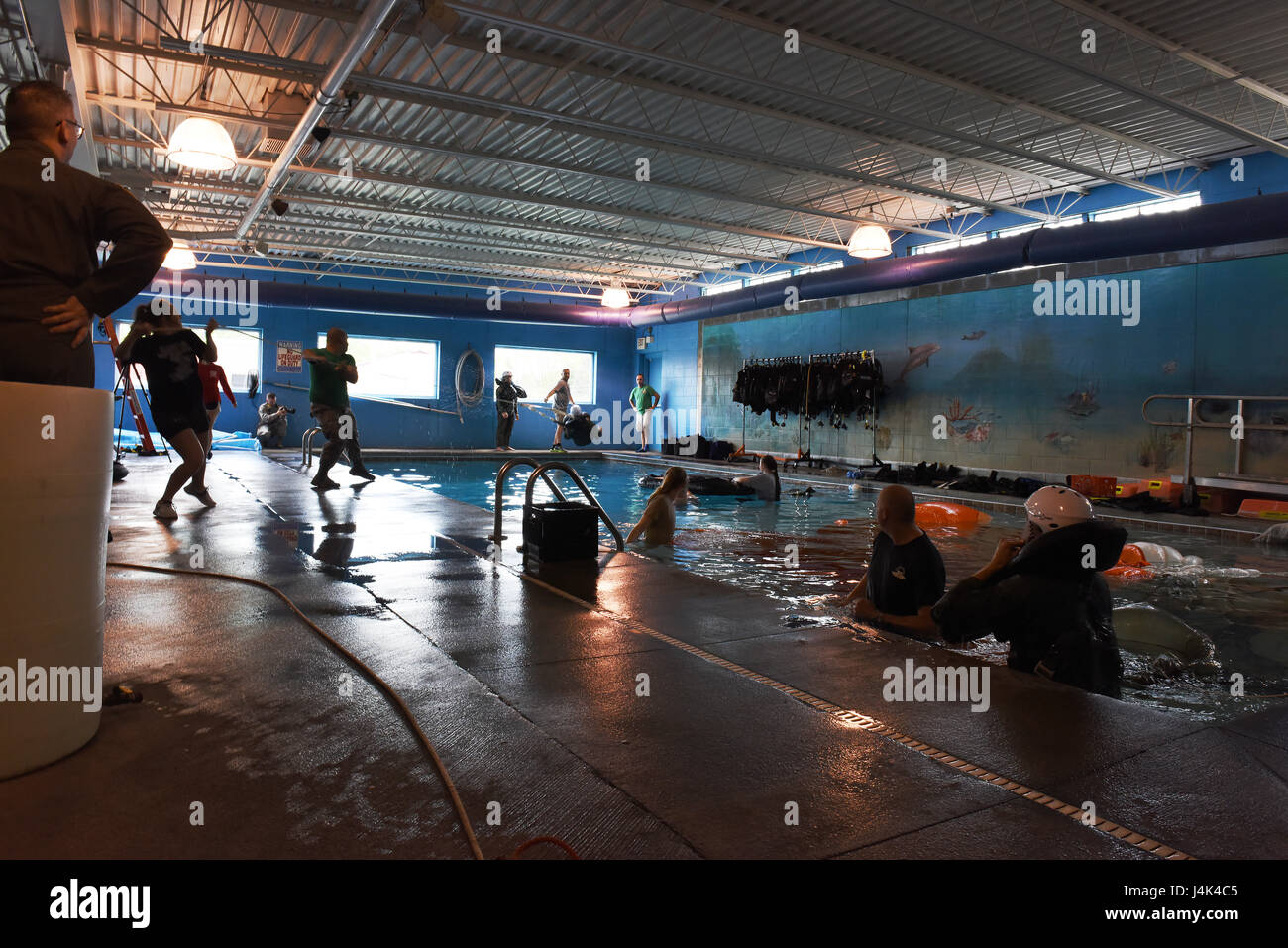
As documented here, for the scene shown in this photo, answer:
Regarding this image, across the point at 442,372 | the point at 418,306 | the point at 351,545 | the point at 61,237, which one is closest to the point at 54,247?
the point at 61,237

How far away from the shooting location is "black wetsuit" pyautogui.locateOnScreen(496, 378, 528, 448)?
20.0 meters

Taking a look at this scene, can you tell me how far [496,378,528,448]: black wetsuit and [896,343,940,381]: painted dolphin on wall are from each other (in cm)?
878

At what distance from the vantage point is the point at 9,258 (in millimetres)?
2301

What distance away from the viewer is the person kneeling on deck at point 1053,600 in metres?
3.16

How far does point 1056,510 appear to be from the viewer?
3311 millimetres

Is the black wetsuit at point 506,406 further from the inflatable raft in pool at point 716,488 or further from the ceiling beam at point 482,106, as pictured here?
the ceiling beam at point 482,106

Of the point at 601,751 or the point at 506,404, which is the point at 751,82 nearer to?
the point at 601,751

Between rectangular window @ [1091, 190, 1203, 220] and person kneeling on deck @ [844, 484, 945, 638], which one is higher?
rectangular window @ [1091, 190, 1203, 220]

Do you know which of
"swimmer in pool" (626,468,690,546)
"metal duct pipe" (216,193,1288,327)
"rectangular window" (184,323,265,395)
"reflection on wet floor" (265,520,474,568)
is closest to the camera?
"reflection on wet floor" (265,520,474,568)

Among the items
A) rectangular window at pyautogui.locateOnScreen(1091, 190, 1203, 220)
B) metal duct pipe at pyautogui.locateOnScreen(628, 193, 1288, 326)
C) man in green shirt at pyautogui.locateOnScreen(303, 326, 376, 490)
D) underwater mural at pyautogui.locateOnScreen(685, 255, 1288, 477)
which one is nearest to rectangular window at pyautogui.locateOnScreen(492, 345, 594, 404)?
underwater mural at pyautogui.locateOnScreen(685, 255, 1288, 477)

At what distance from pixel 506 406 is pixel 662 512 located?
14300mm

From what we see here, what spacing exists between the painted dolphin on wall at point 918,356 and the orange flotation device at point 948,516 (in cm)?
583

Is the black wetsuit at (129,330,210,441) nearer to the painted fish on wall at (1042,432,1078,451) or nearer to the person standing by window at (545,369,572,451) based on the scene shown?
the painted fish on wall at (1042,432,1078,451)
